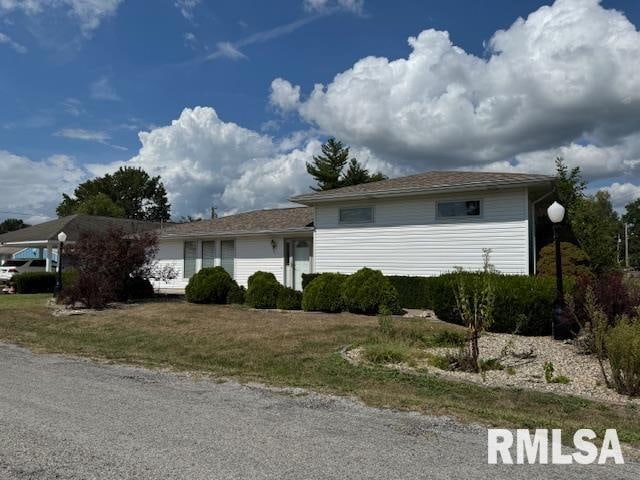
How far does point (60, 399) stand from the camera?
5977 millimetres

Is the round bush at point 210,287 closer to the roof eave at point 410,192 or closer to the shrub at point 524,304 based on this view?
the roof eave at point 410,192

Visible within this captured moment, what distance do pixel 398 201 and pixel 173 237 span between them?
36.4 ft

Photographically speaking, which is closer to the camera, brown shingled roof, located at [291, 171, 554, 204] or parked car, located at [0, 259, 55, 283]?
brown shingled roof, located at [291, 171, 554, 204]

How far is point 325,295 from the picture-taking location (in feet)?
50.5

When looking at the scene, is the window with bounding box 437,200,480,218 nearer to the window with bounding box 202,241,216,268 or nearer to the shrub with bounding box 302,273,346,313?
the shrub with bounding box 302,273,346,313

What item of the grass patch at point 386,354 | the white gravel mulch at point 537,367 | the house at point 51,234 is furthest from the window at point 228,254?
the grass patch at point 386,354

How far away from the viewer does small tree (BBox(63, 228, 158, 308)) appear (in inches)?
656

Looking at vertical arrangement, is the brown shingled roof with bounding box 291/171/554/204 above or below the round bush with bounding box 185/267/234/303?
above

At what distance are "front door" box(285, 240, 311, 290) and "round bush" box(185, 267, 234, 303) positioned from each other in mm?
2922

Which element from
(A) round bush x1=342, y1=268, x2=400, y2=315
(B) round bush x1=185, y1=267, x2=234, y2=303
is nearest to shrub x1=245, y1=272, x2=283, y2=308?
(B) round bush x1=185, y1=267, x2=234, y2=303

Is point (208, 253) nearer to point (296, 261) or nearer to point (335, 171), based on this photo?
point (296, 261)

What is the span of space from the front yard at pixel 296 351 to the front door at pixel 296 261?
430 cm

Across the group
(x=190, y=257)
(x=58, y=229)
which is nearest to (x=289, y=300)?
(x=190, y=257)

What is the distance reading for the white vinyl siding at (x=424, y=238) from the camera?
15.5 meters
